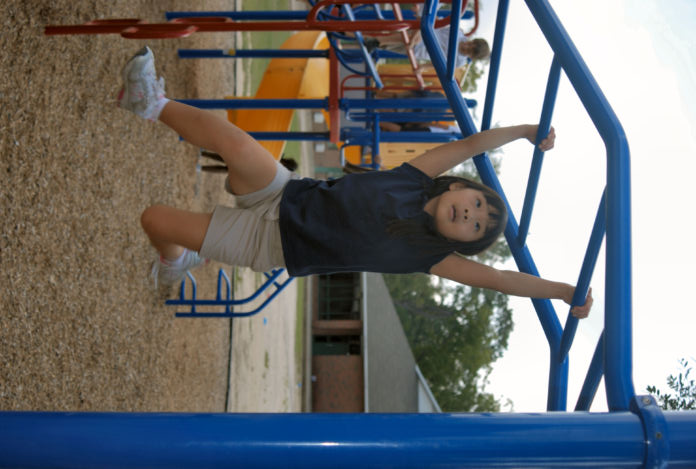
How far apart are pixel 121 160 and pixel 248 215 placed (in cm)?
138

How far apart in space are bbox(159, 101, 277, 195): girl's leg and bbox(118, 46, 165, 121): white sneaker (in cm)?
11

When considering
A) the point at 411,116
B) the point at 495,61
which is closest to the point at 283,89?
the point at 411,116

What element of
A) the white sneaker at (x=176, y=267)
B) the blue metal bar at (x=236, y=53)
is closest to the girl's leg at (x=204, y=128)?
the white sneaker at (x=176, y=267)

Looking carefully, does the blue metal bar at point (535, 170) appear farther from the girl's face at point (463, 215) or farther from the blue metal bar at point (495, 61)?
the blue metal bar at point (495, 61)

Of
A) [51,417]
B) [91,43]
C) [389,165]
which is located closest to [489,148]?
[51,417]

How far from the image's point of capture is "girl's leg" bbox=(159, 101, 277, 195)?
178 cm

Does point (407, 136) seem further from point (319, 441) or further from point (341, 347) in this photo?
point (341, 347)

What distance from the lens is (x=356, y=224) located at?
1732 mm

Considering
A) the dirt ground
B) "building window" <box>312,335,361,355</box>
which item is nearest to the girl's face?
the dirt ground

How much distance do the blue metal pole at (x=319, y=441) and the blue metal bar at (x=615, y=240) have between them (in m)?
0.11

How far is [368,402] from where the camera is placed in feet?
39.2

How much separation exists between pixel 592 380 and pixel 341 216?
2.82ft

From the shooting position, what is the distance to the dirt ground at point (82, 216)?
2.04 metres

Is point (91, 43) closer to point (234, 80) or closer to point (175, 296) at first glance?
point (175, 296)
